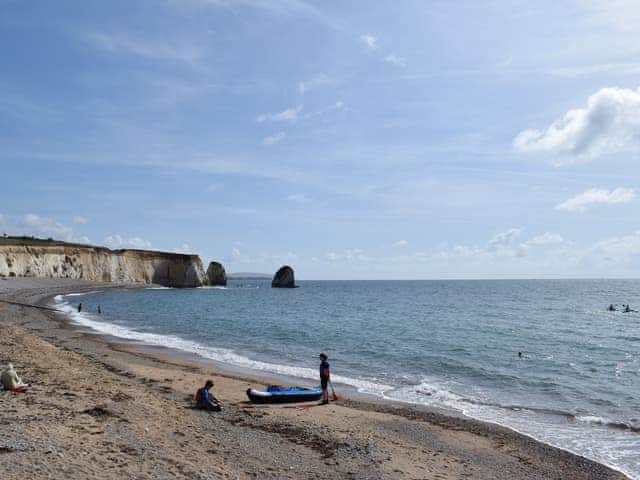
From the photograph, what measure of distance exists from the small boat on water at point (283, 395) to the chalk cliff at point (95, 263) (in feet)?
265

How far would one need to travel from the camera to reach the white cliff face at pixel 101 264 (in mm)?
86250

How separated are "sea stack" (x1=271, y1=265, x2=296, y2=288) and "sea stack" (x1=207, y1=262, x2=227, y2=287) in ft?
51.0

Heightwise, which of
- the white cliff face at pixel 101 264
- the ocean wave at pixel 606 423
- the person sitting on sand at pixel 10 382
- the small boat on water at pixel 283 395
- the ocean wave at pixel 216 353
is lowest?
the ocean wave at pixel 216 353

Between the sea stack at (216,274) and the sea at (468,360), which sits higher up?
the sea stack at (216,274)

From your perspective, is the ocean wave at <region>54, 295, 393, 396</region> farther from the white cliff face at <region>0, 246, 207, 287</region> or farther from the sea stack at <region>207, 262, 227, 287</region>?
the sea stack at <region>207, 262, 227, 287</region>

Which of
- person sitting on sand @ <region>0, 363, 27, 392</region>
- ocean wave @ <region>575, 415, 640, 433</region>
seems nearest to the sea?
ocean wave @ <region>575, 415, 640, 433</region>

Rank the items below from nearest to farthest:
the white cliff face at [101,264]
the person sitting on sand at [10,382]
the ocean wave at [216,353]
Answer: the person sitting on sand at [10,382], the ocean wave at [216,353], the white cliff face at [101,264]

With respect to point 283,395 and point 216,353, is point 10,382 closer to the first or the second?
point 283,395

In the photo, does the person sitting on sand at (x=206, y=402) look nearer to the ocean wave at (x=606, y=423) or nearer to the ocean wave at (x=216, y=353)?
the ocean wave at (x=216, y=353)

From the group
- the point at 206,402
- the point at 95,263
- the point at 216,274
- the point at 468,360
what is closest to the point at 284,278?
the point at 216,274

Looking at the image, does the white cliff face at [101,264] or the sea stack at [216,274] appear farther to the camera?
the sea stack at [216,274]

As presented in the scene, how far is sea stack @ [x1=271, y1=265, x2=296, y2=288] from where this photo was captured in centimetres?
14038

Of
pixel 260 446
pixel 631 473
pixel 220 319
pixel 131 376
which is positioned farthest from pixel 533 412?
pixel 220 319

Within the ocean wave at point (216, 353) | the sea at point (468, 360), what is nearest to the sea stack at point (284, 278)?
the sea at point (468, 360)
